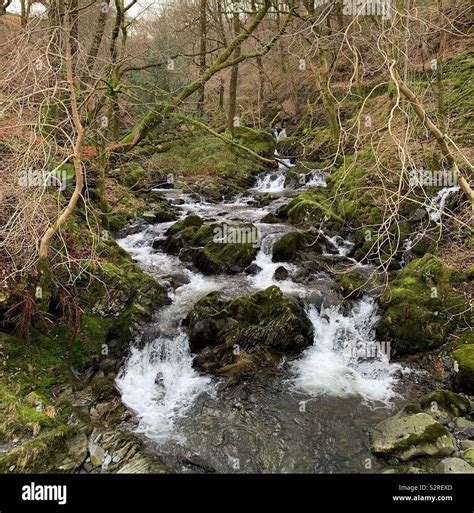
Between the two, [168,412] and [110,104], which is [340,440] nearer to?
[168,412]

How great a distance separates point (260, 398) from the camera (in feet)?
20.8

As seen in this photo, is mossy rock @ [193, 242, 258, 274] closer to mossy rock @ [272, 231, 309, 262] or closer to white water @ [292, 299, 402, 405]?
mossy rock @ [272, 231, 309, 262]

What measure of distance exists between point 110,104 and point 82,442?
5894 mm

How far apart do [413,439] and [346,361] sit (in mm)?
2309

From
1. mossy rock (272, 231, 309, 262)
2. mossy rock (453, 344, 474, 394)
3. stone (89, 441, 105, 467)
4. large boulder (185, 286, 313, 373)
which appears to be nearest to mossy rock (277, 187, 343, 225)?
mossy rock (272, 231, 309, 262)

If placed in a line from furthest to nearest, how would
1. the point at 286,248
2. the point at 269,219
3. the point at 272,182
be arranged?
1. the point at 272,182
2. the point at 269,219
3. the point at 286,248

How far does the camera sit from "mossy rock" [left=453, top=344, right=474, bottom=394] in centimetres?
603

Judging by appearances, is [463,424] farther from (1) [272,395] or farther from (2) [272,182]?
(2) [272,182]

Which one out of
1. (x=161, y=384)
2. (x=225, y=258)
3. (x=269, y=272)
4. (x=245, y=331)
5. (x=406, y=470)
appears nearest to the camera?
(x=406, y=470)

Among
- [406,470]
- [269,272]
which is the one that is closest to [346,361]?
[406,470]

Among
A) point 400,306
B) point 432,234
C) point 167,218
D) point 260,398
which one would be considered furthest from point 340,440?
point 167,218

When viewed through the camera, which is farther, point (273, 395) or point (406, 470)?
point (273, 395)

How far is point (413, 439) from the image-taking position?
5.12 m

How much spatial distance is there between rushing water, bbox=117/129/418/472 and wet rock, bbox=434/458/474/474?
0.87 m
